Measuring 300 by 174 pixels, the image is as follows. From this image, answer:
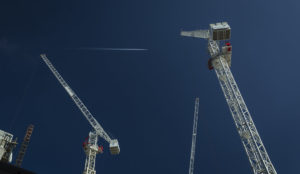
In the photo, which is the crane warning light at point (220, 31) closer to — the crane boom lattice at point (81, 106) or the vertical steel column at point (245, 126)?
the vertical steel column at point (245, 126)

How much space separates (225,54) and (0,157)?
220ft

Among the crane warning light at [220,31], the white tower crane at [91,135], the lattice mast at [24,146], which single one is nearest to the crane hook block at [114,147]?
the white tower crane at [91,135]

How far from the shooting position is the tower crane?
39062mm

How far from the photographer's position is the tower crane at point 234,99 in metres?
39.1

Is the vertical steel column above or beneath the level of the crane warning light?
beneath

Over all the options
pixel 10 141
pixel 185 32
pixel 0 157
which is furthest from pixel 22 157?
pixel 185 32

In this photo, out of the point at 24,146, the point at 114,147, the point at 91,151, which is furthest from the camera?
the point at 24,146

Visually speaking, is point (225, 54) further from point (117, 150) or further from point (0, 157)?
point (0, 157)

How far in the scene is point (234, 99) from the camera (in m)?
47.7

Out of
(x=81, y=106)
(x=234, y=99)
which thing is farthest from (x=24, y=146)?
(x=234, y=99)

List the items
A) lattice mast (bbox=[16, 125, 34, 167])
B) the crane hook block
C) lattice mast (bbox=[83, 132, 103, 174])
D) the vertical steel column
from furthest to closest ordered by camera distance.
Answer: lattice mast (bbox=[16, 125, 34, 167]), the crane hook block, lattice mast (bbox=[83, 132, 103, 174]), the vertical steel column

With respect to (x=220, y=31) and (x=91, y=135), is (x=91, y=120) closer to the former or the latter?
(x=91, y=135)

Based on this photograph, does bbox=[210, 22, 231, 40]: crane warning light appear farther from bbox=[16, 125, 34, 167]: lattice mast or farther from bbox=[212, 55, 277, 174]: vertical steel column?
bbox=[16, 125, 34, 167]: lattice mast

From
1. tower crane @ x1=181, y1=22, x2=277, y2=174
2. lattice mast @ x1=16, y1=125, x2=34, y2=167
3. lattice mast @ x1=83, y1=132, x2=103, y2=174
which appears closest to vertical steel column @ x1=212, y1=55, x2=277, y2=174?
tower crane @ x1=181, y1=22, x2=277, y2=174
